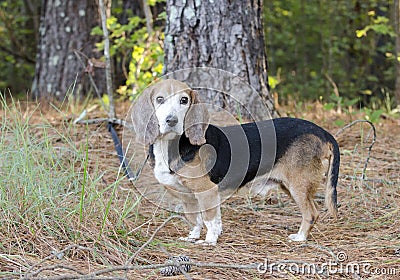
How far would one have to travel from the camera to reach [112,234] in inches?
110

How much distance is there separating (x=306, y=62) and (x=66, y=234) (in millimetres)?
A: 11263

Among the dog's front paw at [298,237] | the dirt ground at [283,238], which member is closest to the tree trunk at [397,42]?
the dirt ground at [283,238]

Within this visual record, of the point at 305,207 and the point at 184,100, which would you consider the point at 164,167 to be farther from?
the point at 305,207

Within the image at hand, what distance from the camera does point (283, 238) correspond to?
3.22 meters

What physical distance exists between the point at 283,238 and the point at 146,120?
3.64 ft

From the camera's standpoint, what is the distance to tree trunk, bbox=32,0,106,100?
7.10m

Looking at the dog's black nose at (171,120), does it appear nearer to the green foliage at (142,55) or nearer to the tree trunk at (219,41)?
the tree trunk at (219,41)

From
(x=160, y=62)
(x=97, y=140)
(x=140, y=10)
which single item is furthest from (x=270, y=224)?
(x=140, y=10)

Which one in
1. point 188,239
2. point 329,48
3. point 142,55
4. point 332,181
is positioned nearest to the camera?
point 188,239

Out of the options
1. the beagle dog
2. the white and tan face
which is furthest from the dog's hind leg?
the white and tan face

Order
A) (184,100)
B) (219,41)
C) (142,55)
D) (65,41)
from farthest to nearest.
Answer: (65,41), (142,55), (219,41), (184,100)

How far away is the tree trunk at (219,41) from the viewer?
474 cm

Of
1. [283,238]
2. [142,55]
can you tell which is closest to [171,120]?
[283,238]

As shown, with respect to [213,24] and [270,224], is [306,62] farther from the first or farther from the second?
[270,224]
